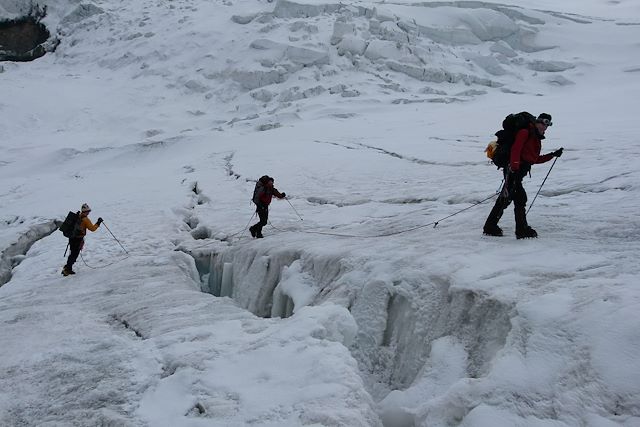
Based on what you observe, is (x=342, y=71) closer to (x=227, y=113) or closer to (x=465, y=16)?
(x=227, y=113)

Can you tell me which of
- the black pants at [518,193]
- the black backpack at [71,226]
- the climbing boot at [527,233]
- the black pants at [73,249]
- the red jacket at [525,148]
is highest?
the red jacket at [525,148]

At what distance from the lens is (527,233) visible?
609 cm

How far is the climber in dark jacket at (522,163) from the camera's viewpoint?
19.2 ft

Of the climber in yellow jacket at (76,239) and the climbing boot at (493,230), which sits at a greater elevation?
the climbing boot at (493,230)

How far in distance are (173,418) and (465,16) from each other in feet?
169

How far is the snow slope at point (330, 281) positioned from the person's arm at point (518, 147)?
3.24 feet

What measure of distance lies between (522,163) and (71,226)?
8243 mm

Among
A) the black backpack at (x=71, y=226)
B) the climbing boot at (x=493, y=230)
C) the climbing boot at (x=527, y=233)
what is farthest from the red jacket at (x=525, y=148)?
the black backpack at (x=71, y=226)

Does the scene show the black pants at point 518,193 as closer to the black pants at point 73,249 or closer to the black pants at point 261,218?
the black pants at point 261,218

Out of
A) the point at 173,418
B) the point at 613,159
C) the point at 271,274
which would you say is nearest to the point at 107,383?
the point at 173,418

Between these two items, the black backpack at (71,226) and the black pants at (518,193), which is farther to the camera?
the black backpack at (71,226)

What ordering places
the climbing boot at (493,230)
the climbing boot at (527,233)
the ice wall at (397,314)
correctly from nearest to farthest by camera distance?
the ice wall at (397,314) < the climbing boot at (527,233) < the climbing boot at (493,230)

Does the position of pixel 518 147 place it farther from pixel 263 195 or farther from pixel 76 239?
pixel 76 239

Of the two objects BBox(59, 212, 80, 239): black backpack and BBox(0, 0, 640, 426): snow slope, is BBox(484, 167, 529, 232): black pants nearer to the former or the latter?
BBox(0, 0, 640, 426): snow slope
